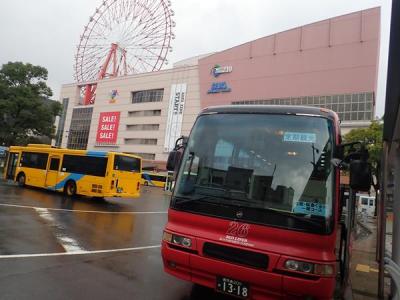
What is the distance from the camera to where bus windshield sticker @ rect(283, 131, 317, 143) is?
4.91 m

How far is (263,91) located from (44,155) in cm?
3904

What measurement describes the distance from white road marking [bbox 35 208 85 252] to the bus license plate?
4.18 metres

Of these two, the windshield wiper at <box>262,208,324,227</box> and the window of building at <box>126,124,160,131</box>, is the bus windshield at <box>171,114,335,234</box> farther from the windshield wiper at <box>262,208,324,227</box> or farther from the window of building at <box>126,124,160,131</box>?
the window of building at <box>126,124,160,131</box>

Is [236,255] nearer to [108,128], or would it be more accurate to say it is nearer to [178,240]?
[178,240]

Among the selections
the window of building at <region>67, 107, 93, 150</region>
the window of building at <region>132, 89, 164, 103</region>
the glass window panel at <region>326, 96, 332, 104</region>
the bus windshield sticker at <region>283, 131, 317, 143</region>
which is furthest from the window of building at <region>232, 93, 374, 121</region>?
the window of building at <region>67, 107, 93, 150</region>

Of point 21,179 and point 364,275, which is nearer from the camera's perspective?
point 364,275

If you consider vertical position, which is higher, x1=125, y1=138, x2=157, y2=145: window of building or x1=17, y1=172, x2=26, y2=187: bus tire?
x1=125, y1=138, x2=157, y2=145: window of building

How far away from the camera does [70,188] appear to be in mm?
20344

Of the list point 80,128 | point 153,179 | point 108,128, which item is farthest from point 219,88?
point 80,128

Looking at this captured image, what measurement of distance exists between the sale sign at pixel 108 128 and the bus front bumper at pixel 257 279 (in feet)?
232

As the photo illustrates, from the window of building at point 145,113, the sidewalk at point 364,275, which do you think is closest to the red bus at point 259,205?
the sidewalk at point 364,275

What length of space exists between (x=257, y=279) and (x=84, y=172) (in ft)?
55.1

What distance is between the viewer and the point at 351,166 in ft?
15.4

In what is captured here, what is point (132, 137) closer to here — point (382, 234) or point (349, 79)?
point (349, 79)
